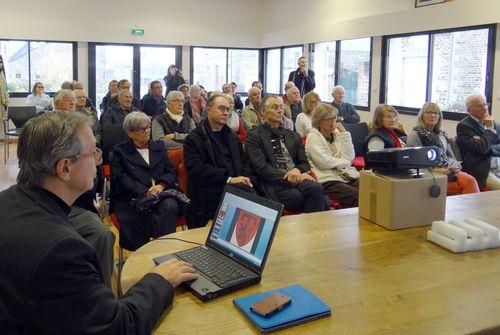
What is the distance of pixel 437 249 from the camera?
1.80 meters

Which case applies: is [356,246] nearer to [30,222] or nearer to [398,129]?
[30,222]

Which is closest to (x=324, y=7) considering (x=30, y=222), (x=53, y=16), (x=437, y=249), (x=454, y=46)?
(x=454, y=46)

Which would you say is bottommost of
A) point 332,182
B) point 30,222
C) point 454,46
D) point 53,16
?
point 332,182

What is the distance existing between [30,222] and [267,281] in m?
0.69

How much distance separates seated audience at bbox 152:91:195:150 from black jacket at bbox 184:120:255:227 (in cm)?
137

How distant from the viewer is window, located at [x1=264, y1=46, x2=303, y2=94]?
11.1m

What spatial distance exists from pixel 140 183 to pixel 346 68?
6843mm

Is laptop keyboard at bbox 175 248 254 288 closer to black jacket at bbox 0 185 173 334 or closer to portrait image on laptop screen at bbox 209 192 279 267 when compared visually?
portrait image on laptop screen at bbox 209 192 279 267

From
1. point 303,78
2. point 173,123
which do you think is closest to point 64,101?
point 173,123

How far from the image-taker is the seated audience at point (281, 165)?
3.50 m

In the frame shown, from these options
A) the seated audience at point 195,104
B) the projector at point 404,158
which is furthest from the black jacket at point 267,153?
the seated audience at point 195,104

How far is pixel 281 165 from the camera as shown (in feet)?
12.2

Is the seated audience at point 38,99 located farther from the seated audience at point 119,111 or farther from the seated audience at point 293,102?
the seated audience at point 293,102

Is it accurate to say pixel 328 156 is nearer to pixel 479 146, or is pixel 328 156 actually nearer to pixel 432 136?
pixel 432 136
